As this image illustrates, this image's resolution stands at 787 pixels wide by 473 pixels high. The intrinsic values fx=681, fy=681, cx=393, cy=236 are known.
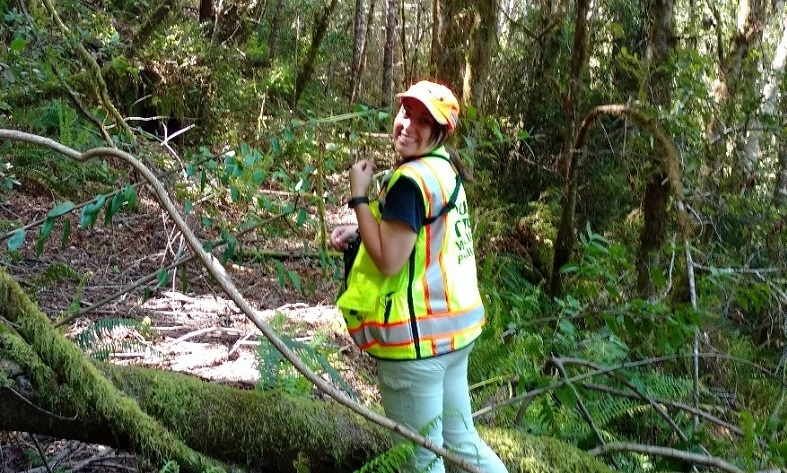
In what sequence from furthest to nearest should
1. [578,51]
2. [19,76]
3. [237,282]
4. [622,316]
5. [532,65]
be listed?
[532,65] < [578,51] < [237,282] < [19,76] < [622,316]

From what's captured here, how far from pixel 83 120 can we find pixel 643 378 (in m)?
5.22

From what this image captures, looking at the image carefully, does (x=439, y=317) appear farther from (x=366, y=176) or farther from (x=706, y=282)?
(x=706, y=282)

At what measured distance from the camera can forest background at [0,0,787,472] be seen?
8.12 ft

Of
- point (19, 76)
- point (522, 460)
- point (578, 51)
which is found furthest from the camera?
point (578, 51)

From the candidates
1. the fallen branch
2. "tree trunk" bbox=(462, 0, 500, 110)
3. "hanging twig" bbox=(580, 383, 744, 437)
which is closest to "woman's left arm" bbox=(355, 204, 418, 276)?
the fallen branch

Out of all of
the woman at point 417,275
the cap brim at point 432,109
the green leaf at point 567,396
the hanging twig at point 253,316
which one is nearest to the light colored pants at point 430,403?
the woman at point 417,275

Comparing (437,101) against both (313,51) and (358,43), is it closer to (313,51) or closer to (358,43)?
(313,51)

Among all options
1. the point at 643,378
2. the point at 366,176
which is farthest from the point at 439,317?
the point at 643,378

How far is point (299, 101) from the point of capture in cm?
1325

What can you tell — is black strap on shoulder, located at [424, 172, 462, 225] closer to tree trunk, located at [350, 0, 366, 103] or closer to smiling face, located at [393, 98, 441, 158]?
smiling face, located at [393, 98, 441, 158]

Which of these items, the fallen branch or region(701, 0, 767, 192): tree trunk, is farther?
region(701, 0, 767, 192): tree trunk

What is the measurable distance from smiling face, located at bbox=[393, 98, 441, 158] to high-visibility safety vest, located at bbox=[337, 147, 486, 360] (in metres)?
0.04

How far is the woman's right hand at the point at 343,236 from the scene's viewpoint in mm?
2527

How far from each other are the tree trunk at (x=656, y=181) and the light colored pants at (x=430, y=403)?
3.19 m
